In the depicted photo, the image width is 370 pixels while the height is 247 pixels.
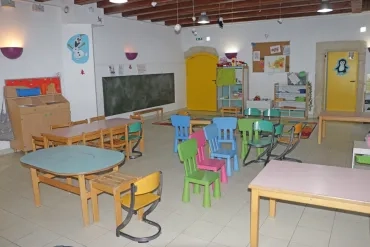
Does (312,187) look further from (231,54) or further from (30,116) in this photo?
(231,54)

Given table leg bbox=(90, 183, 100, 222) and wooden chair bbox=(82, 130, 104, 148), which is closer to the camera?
table leg bbox=(90, 183, 100, 222)

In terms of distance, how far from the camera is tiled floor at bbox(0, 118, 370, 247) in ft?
10.1

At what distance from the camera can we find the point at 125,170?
5223 millimetres

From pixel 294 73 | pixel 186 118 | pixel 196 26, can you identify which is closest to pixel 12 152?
pixel 186 118


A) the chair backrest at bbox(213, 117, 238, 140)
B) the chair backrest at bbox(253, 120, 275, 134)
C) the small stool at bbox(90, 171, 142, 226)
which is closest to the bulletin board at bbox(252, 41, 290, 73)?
the chair backrest at bbox(253, 120, 275, 134)

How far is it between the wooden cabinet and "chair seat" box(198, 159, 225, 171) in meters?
3.84

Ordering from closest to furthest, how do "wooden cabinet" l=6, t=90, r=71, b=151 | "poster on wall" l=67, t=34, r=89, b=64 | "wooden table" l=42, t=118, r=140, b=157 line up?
"wooden table" l=42, t=118, r=140, b=157 → "wooden cabinet" l=6, t=90, r=71, b=151 → "poster on wall" l=67, t=34, r=89, b=64

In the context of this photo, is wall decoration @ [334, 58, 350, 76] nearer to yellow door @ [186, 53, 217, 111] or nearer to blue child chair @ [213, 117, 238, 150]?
yellow door @ [186, 53, 217, 111]

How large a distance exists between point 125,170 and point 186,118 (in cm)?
144

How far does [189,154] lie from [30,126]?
3.99 meters

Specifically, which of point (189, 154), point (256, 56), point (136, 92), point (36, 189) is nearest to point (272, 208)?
point (189, 154)

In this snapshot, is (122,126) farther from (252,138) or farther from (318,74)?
(318,74)

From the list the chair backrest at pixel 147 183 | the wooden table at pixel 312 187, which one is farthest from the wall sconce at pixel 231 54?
the chair backrest at pixel 147 183

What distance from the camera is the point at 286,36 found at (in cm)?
986
